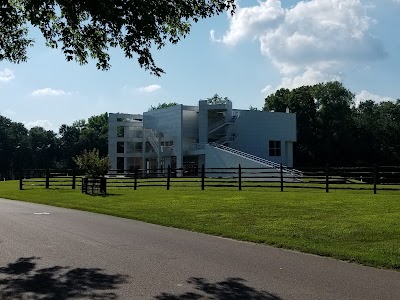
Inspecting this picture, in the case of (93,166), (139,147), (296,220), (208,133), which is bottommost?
(296,220)

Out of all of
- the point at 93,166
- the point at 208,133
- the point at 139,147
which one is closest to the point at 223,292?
the point at 93,166

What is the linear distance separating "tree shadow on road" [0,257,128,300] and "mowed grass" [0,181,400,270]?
416 cm

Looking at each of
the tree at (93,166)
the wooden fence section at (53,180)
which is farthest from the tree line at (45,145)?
the tree at (93,166)

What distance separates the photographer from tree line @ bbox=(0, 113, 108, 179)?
12075 centimetres

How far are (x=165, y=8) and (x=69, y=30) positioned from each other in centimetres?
263

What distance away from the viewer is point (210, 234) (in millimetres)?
11930

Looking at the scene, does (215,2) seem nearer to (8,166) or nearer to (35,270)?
(35,270)

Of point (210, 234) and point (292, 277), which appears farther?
point (210, 234)

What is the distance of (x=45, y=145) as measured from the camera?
417 ft

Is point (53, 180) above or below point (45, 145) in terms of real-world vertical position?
below

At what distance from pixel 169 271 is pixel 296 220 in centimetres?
678

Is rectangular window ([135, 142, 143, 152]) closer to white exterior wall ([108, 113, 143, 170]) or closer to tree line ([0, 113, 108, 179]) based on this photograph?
white exterior wall ([108, 113, 143, 170])

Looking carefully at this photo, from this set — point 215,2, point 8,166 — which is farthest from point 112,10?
point 8,166

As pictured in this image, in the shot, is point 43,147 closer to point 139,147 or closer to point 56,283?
point 139,147
